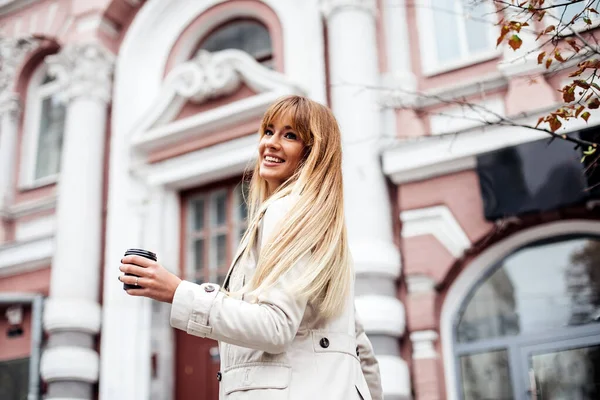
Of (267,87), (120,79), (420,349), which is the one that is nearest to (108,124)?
(120,79)

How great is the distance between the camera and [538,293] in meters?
6.20

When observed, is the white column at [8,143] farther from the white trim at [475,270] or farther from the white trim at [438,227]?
the white trim at [475,270]

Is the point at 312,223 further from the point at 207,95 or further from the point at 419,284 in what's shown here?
the point at 207,95

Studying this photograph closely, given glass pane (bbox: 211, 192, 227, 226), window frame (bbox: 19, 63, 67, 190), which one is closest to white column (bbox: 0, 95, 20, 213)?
window frame (bbox: 19, 63, 67, 190)

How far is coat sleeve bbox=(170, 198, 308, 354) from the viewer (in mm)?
2131

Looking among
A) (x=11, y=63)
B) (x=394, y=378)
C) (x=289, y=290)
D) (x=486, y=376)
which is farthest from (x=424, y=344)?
(x=11, y=63)

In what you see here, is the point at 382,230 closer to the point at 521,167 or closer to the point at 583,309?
the point at 521,167

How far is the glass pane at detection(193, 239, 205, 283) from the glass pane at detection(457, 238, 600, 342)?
2.92 metres

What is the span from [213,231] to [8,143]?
3364mm

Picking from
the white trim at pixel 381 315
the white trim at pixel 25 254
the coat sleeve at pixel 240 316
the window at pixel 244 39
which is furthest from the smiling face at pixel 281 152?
the white trim at pixel 25 254

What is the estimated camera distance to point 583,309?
19.5 feet

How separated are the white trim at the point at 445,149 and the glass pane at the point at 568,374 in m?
1.72

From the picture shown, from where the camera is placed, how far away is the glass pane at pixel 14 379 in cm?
834

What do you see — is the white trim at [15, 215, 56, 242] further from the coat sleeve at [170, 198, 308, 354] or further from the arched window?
the coat sleeve at [170, 198, 308, 354]
